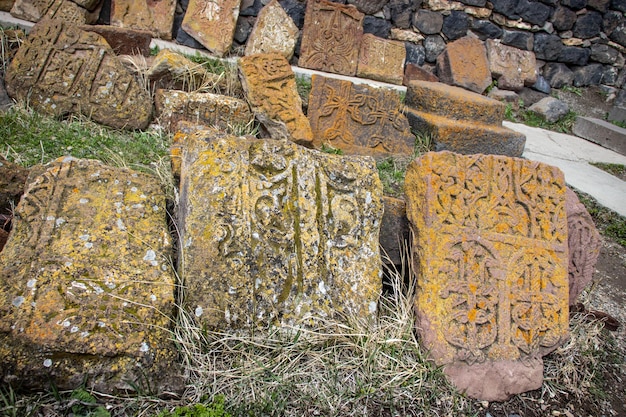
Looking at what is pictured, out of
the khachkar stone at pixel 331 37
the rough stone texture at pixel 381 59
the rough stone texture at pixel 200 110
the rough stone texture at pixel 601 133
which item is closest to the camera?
the rough stone texture at pixel 200 110

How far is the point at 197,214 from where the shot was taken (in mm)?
2047

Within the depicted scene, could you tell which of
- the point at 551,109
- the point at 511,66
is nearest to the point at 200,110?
the point at 511,66

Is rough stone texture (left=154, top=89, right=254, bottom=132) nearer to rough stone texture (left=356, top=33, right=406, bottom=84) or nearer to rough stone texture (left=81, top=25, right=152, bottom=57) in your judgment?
rough stone texture (left=81, top=25, right=152, bottom=57)

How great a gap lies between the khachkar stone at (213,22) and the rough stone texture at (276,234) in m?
3.72

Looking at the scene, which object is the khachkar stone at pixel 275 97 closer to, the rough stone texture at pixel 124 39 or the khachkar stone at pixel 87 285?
the rough stone texture at pixel 124 39

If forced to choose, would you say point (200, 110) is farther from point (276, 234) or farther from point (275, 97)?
point (276, 234)

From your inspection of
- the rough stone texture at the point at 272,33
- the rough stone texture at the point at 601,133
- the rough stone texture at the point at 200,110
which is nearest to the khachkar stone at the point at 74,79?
the rough stone texture at the point at 200,110

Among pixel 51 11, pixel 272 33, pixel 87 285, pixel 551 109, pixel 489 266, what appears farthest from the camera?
pixel 551 109

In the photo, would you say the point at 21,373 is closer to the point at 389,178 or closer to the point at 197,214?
the point at 197,214

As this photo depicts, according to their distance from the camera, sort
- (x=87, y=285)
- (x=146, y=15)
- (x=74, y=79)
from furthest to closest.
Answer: (x=146, y=15)
(x=74, y=79)
(x=87, y=285)

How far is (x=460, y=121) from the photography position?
4816 mm

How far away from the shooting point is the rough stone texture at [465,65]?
6.67 metres

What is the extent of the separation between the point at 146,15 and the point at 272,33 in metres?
1.42

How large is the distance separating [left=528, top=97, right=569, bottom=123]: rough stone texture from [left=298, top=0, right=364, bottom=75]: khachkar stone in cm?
289
